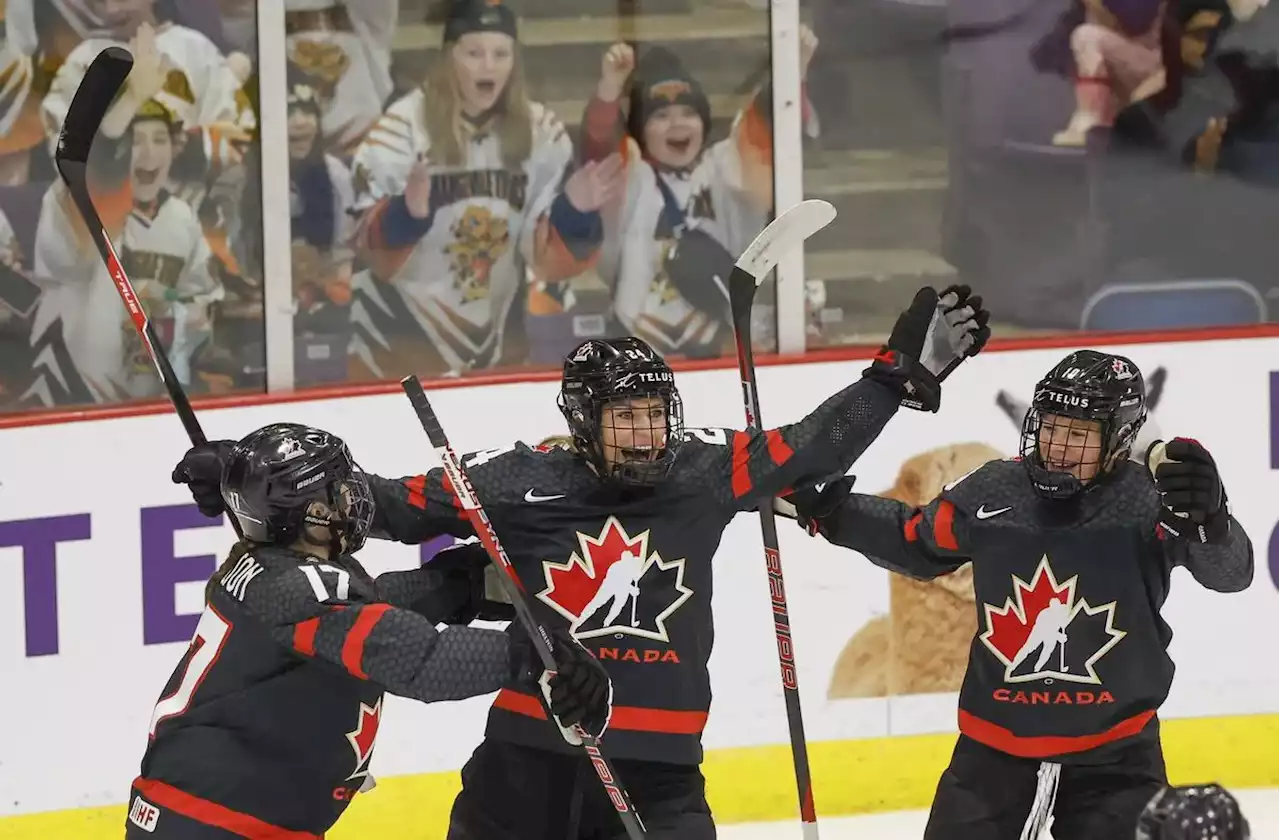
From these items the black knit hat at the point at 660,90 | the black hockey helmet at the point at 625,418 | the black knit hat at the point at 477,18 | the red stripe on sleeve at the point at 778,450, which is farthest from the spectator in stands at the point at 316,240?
the red stripe on sleeve at the point at 778,450

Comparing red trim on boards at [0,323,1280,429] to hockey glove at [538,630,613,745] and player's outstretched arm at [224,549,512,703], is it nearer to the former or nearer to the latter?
player's outstretched arm at [224,549,512,703]

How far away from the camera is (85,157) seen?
386 cm

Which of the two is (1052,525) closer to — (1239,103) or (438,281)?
(438,281)

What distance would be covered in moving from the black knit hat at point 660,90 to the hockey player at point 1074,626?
209 centimetres

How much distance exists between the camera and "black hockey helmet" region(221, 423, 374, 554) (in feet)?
9.50

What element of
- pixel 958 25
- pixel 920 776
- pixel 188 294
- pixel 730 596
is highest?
pixel 958 25

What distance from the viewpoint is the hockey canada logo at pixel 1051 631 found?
11.0 ft

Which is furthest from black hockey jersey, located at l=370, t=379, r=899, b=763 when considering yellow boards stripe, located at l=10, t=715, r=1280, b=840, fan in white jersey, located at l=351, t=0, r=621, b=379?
fan in white jersey, located at l=351, t=0, r=621, b=379

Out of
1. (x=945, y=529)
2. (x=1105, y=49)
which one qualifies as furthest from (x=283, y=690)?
(x=1105, y=49)

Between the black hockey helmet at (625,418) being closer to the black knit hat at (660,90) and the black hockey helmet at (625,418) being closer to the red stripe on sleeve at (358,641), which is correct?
the red stripe on sleeve at (358,641)

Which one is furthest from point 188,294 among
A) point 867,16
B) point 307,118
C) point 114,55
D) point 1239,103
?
point 1239,103

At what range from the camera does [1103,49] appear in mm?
5492

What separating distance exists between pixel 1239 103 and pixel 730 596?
2.08m

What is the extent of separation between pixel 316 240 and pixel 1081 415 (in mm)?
2327
